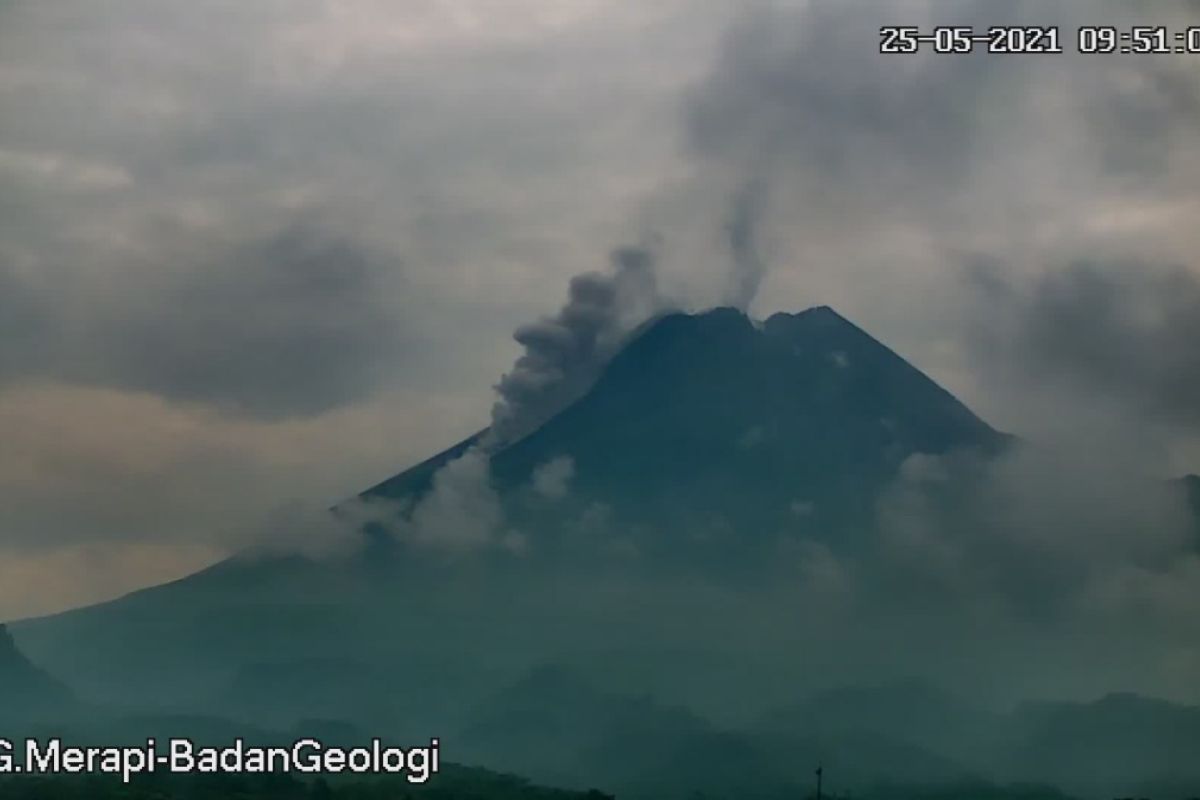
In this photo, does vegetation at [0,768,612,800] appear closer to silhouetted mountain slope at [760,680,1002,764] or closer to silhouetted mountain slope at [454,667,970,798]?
silhouetted mountain slope at [454,667,970,798]

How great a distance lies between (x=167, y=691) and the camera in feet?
263

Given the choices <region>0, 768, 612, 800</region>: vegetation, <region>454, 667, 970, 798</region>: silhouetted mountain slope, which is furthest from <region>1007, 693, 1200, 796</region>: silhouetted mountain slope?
<region>0, 768, 612, 800</region>: vegetation

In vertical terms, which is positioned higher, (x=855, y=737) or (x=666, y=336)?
(x=666, y=336)

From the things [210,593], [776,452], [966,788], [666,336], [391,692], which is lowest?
[966,788]

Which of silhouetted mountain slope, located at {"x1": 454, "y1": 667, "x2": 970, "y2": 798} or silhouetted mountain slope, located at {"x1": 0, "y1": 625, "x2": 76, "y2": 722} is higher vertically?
silhouetted mountain slope, located at {"x1": 0, "y1": 625, "x2": 76, "y2": 722}

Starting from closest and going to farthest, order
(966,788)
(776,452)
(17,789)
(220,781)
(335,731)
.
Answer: (17,789) < (220,781) < (966,788) < (335,731) < (776,452)

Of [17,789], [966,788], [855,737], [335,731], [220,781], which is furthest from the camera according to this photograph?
[855,737]

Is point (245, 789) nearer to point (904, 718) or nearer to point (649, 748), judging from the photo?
point (649, 748)

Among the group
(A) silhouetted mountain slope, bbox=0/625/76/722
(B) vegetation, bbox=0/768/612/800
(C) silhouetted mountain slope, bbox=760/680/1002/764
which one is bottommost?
(B) vegetation, bbox=0/768/612/800

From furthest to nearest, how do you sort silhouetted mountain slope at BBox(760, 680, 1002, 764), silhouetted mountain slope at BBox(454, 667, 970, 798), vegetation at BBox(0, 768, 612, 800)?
silhouetted mountain slope at BBox(760, 680, 1002, 764) < silhouetted mountain slope at BBox(454, 667, 970, 798) < vegetation at BBox(0, 768, 612, 800)

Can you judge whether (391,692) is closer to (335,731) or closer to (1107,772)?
(335,731)

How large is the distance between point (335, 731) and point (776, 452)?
30.7 meters

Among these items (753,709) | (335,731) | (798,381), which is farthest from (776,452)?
(335,731)

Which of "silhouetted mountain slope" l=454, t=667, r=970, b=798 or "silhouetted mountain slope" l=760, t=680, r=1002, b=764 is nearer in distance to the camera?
"silhouetted mountain slope" l=454, t=667, r=970, b=798
